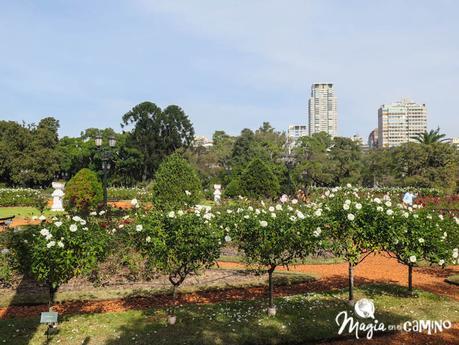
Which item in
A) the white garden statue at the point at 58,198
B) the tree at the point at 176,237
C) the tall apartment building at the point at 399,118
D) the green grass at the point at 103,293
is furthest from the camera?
the tall apartment building at the point at 399,118

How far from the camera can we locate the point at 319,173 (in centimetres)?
5219

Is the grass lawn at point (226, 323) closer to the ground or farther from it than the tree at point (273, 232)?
closer to the ground

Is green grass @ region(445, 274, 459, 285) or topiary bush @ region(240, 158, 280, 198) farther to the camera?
topiary bush @ region(240, 158, 280, 198)

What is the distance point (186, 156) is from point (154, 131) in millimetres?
5661

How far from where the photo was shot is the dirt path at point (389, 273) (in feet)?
35.2

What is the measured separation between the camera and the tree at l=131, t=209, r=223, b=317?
270 inches

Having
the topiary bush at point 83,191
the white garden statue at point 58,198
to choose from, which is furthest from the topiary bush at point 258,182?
the white garden statue at point 58,198

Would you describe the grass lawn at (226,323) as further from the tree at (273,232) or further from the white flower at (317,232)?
the white flower at (317,232)

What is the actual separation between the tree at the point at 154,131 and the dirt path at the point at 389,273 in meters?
44.3

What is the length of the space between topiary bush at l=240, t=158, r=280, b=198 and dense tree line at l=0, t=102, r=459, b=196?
53.7 feet

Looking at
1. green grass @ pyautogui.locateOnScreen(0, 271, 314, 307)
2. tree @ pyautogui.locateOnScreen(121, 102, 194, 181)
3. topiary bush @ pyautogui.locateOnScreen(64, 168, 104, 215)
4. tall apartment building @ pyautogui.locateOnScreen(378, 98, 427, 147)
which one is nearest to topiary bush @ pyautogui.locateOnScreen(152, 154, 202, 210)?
topiary bush @ pyautogui.locateOnScreen(64, 168, 104, 215)

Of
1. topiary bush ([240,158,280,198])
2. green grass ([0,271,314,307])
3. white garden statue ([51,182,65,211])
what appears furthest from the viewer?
white garden statue ([51,182,65,211])

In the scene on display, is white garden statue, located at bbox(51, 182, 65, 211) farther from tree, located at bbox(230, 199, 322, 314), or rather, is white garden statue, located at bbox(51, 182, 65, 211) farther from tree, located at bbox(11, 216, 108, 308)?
tree, located at bbox(230, 199, 322, 314)

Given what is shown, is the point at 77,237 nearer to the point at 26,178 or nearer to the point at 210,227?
the point at 210,227
